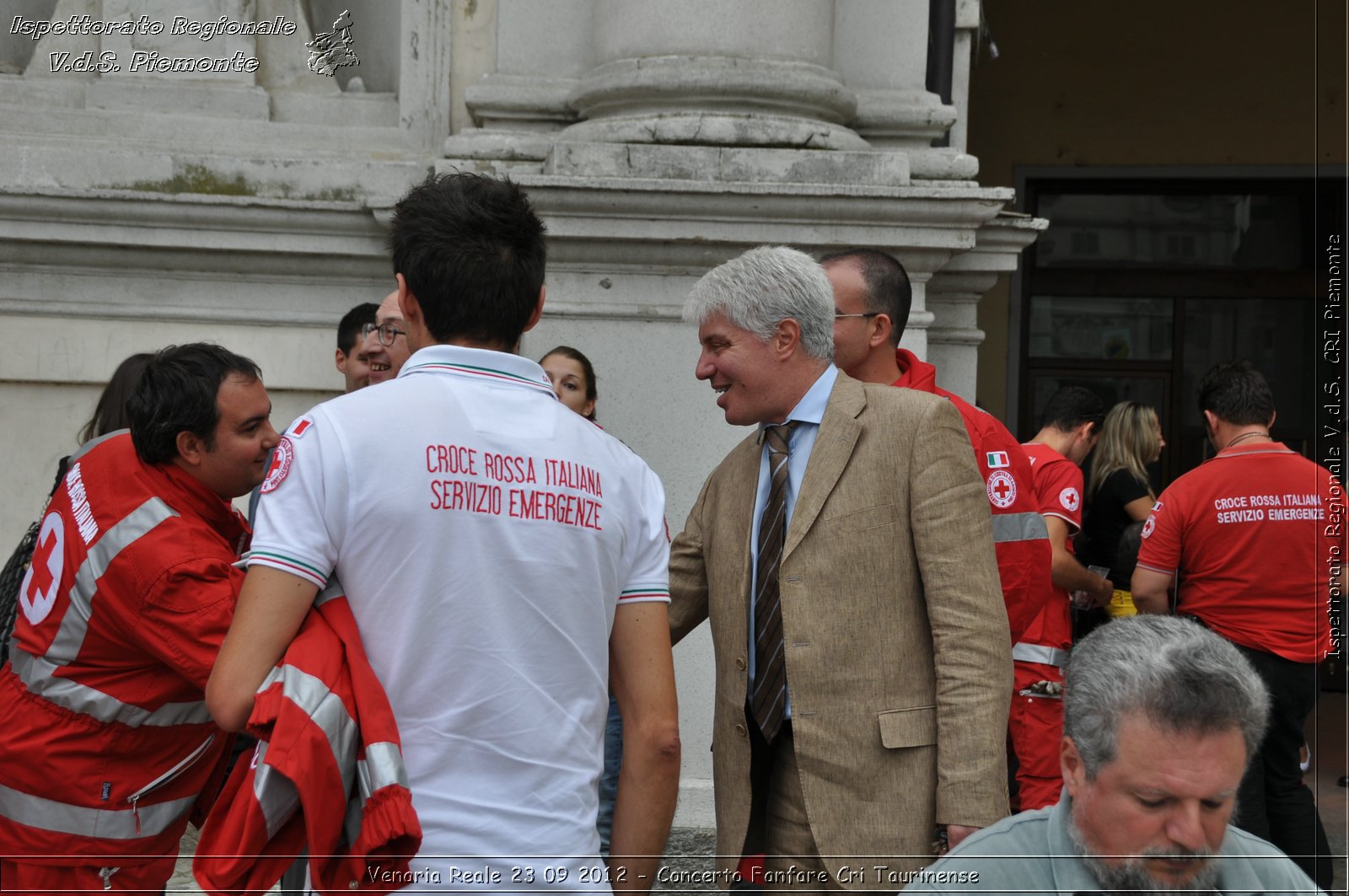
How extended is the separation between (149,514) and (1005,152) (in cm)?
775

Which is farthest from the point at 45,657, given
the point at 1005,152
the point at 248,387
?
the point at 1005,152

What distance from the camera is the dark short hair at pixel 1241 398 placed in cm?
479

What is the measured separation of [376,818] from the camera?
178 cm

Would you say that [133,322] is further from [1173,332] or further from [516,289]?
[1173,332]

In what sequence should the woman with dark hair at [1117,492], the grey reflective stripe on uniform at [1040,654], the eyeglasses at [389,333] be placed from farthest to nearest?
the woman with dark hair at [1117,492] → the grey reflective stripe on uniform at [1040,654] → the eyeglasses at [389,333]

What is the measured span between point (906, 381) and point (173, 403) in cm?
173

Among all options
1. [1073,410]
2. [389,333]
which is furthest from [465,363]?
[1073,410]

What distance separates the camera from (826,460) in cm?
269

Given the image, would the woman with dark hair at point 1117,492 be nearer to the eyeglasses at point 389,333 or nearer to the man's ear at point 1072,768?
the eyeglasses at point 389,333

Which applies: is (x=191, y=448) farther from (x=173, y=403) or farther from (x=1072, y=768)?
(x=1072, y=768)

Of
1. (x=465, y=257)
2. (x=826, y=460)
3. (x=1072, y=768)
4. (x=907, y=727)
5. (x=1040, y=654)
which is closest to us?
(x=1072, y=768)

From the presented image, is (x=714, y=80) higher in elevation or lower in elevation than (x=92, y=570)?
higher

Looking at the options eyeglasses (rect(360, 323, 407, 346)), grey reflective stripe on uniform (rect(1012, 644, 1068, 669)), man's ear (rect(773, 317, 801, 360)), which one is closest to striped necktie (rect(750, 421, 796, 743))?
man's ear (rect(773, 317, 801, 360))

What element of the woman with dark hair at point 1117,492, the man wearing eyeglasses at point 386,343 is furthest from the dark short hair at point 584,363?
the woman with dark hair at point 1117,492
